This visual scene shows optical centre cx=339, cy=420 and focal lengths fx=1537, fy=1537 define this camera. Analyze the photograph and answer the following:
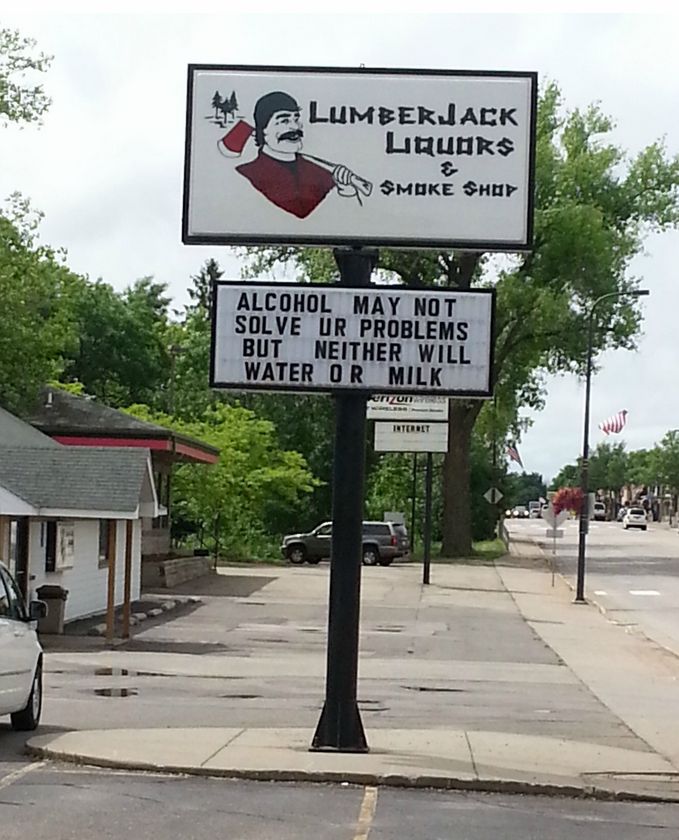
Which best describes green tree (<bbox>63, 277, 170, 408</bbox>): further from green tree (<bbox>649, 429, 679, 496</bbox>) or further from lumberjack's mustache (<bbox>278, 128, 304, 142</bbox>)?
green tree (<bbox>649, 429, 679, 496</bbox>)

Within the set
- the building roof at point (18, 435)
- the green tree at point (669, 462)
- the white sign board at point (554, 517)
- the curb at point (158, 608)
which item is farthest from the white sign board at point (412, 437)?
the green tree at point (669, 462)

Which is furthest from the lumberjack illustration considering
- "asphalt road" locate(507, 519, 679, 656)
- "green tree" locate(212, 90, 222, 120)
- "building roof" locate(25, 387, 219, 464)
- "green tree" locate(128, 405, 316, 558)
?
"green tree" locate(128, 405, 316, 558)

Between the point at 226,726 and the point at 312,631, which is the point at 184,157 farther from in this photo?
the point at 312,631

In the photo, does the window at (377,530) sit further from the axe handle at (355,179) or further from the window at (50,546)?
the axe handle at (355,179)

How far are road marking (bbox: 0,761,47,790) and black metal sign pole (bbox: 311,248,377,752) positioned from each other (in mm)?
2205

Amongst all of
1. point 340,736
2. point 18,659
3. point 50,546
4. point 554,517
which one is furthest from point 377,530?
point 340,736

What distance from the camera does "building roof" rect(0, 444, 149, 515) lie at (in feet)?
83.8

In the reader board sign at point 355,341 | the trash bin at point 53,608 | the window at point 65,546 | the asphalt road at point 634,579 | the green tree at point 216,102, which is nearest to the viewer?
the reader board sign at point 355,341

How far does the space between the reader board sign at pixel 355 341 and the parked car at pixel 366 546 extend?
147 feet

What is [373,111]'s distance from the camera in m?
12.7

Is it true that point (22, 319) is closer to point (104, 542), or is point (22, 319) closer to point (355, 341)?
point (104, 542)

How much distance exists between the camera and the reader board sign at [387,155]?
12664mm

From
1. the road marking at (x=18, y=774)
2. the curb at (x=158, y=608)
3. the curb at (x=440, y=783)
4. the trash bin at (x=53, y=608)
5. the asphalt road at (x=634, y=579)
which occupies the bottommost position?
the asphalt road at (x=634, y=579)

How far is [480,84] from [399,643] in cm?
1618
